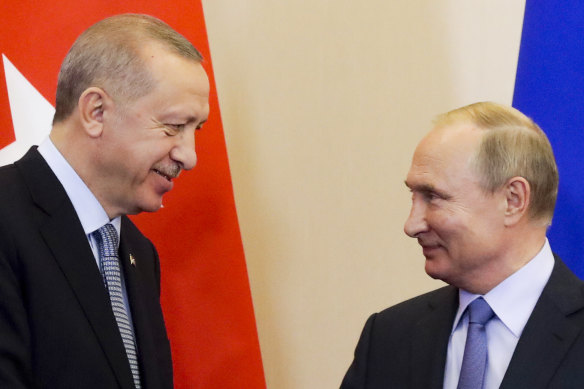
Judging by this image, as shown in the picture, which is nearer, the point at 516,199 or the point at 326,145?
the point at 516,199

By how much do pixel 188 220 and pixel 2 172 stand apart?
696 mm

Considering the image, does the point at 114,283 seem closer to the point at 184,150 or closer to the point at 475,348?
the point at 184,150

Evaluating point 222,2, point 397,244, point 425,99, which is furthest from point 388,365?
point 222,2

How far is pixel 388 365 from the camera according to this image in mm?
2164

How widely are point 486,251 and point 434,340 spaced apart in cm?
25

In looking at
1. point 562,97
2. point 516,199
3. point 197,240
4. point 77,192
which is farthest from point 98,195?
point 562,97

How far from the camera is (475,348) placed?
197cm

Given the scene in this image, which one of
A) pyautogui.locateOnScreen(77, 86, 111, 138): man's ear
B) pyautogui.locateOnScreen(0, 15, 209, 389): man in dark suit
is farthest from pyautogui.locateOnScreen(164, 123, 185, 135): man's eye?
pyautogui.locateOnScreen(77, 86, 111, 138): man's ear

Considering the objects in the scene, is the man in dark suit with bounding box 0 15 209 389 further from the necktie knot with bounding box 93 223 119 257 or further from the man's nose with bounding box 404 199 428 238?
the man's nose with bounding box 404 199 428 238

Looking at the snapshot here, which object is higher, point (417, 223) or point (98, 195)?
point (98, 195)

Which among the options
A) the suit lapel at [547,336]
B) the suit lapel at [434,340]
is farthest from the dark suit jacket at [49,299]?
the suit lapel at [547,336]

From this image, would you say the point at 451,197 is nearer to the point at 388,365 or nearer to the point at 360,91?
the point at 388,365

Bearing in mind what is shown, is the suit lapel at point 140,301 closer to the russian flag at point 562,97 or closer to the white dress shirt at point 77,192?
the white dress shirt at point 77,192

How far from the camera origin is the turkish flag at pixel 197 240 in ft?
8.55
